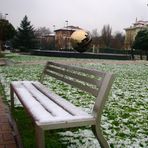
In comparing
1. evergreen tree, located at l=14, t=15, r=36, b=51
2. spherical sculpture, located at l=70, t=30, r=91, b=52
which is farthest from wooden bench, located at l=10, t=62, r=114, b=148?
evergreen tree, located at l=14, t=15, r=36, b=51

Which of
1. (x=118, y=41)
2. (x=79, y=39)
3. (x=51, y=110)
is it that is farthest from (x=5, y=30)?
(x=118, y=41)

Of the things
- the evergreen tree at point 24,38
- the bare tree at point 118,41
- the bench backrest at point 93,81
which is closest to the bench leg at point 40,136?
the bench backrest at point 93,81

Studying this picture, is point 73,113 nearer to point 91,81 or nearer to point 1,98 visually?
point 91,81

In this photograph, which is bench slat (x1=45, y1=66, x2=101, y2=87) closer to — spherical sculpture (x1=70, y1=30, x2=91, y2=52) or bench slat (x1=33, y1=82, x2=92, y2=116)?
bench slat (x1=33, y1=82, x2=92, y2=116)

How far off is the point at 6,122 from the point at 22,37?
49.3m

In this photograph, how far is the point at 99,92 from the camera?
358 centimetres

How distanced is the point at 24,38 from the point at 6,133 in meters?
49.7

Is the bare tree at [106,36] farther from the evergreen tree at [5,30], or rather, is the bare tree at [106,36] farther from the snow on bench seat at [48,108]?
the snow on bench seat at [48,108]

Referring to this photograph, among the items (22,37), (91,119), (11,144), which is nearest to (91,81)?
(91,119)

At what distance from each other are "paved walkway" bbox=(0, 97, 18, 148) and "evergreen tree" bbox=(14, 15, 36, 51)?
157 feet

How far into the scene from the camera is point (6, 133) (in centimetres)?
463

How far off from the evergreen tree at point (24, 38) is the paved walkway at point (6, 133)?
4783 centimetres

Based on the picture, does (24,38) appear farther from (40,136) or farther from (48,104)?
(40,136)

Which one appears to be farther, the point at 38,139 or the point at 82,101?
the point at 82,101
